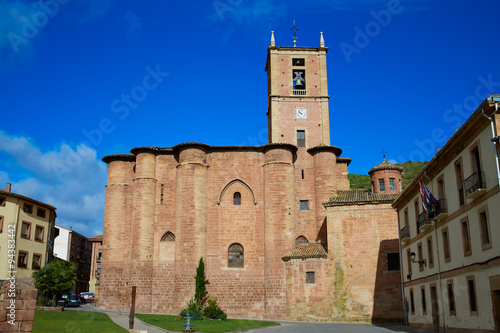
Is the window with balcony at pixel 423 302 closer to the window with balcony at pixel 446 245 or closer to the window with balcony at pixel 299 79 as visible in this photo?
A: the window with balcony at pixel 446 245

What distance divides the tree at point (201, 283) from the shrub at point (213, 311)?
1087 mm

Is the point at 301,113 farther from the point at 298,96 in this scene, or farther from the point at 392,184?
the point at 392,184

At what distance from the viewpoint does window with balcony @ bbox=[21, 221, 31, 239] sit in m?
38.3

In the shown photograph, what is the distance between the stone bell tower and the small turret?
4622 mm

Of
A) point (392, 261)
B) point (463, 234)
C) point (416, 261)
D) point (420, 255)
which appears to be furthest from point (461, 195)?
point (392, 261)

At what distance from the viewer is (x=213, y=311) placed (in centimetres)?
3120

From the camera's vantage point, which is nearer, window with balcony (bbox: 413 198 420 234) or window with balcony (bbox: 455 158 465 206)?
window with balcony (bbox: 455 158 465 206)

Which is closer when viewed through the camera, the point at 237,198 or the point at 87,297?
the point at 237,198

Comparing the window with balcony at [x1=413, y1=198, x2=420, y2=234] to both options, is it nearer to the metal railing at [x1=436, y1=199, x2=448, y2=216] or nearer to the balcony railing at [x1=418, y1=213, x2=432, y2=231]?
the balcony railing at [x1=418, y1=213, x2=432, y2=231]

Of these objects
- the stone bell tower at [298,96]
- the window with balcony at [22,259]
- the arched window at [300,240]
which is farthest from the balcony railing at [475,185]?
the window with balcony at [22,259]

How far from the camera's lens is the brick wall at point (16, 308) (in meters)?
12.7

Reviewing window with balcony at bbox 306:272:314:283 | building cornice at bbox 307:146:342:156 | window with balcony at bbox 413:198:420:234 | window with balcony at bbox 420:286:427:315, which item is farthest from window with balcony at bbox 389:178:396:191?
window with balcony at bbox 420:286:427:315

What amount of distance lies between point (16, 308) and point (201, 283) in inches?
841

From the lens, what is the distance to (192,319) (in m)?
29.0
